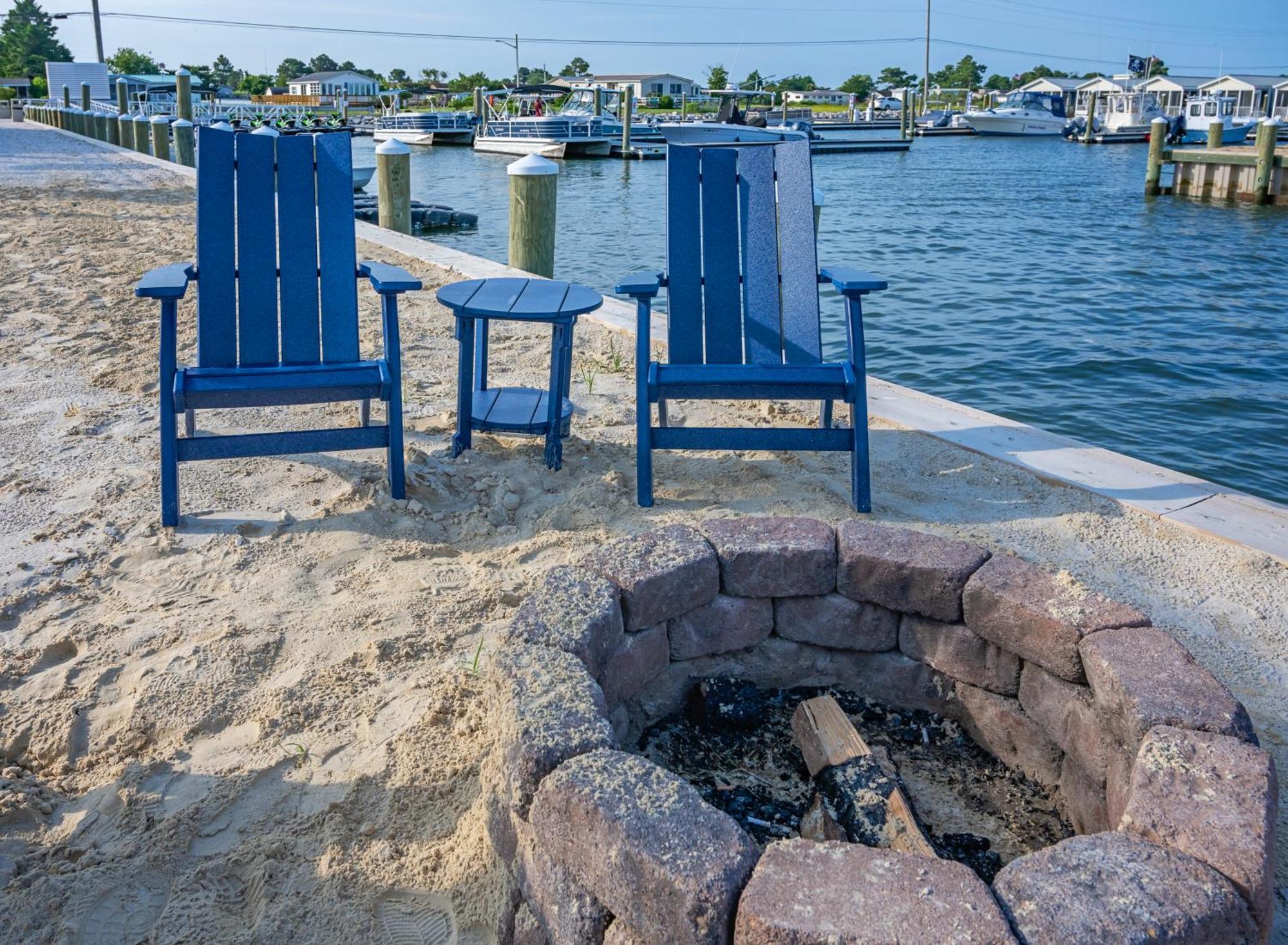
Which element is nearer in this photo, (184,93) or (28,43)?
(184,93)

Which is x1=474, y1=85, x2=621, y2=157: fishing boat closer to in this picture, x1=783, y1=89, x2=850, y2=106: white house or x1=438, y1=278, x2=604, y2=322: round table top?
x1=438, y1=278, x2=604, y2=322: round table top

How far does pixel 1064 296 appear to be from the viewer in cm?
1053

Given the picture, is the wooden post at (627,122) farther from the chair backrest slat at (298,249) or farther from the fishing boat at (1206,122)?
the chair backrest slat at (298,249)

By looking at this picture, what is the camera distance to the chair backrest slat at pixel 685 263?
11.7ft

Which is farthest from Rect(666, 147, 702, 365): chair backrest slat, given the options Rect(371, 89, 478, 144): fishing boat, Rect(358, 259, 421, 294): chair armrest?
Rect(371, 89, 478, 144): fishing boat

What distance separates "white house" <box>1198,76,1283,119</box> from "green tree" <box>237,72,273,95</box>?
5958 centimetres

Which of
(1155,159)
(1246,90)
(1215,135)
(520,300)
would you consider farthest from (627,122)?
(1246,90)

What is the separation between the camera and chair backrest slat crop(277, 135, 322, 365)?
3.39 meters

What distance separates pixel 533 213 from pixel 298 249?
3590 millimetres

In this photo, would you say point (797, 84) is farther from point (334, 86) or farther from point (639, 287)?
point (639, 287)

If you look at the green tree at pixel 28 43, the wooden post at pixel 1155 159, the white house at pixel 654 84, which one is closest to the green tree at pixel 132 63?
the green tree at pixel 28 43

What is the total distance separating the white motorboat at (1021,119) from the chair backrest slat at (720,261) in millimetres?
50420

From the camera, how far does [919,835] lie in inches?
72.8

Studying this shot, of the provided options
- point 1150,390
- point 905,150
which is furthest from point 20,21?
point 1150,390
